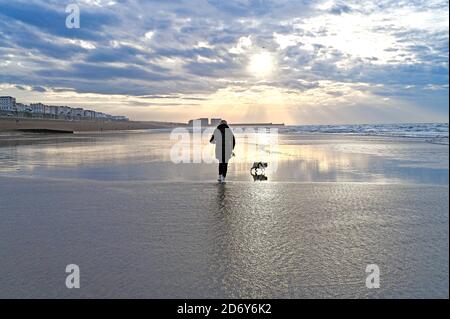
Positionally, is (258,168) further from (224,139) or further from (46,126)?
(46,126)

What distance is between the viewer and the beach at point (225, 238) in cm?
402

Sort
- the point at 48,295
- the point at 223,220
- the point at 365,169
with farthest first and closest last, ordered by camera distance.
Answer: the point at 365,169
the point at 223,220
the point at 48,295

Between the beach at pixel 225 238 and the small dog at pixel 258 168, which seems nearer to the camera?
the beach at pixel 225 238

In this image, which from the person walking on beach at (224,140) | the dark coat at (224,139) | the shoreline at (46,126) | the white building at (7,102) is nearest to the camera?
the person walking on beach at (224,140)

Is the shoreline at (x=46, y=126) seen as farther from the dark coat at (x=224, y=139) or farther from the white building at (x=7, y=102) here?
the white building at (x=7, y=102)

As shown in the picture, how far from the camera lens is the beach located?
402cm

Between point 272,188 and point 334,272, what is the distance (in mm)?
5767

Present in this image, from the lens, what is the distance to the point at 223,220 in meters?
6.75

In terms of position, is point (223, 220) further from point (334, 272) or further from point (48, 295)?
point (48, 295)

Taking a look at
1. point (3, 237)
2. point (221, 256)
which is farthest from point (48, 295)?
point (3, 237)

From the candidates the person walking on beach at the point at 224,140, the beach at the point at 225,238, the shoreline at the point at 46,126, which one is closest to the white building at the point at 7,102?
the shoreline at the point at 46,126

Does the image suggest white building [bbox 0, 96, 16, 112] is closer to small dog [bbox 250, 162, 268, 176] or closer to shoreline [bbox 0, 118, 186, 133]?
shoreline [bbox 0, 118, 186, 133]

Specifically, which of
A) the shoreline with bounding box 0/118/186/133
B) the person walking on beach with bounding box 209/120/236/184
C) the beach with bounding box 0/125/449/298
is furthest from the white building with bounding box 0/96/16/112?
the person walking on beach with bounding box 209/120/236/184
